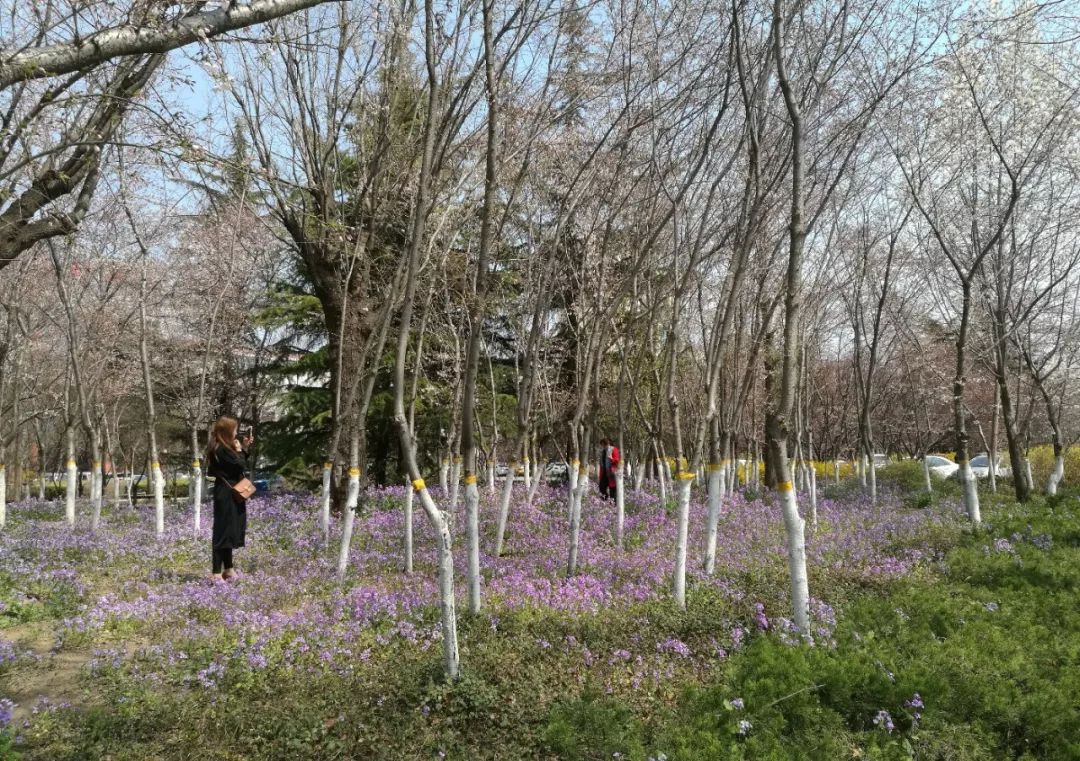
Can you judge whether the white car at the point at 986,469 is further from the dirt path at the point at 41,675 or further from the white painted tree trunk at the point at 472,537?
the dirt path at the point at 41,675

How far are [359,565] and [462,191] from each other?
4761mm

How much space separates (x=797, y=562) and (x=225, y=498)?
5.59 m

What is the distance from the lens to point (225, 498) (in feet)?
24.5

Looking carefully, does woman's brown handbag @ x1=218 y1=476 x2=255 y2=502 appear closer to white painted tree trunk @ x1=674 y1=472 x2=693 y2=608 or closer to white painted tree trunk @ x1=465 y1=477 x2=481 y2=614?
white painted tree trunk @ x1=465 y1=477 x2=481 y2=614

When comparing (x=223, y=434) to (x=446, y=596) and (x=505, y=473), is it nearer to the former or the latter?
(x=446, y=596)

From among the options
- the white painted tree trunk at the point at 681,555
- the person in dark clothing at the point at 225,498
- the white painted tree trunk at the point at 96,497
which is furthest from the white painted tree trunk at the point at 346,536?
the white painted tree trunk at the point at 96,497

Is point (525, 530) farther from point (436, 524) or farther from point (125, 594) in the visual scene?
point (436, 524)

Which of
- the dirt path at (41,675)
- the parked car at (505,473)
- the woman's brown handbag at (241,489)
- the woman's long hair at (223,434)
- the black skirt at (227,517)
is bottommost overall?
the dirt path at (41,675)

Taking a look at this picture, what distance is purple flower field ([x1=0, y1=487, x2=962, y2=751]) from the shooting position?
→ 16.8ft

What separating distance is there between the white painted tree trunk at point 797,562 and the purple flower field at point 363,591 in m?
0.20

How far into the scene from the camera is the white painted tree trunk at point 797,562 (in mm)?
5312

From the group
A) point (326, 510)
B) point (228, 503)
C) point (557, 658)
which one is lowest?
point (557, 658)

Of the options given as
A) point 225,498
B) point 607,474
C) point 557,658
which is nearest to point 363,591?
point 225,498

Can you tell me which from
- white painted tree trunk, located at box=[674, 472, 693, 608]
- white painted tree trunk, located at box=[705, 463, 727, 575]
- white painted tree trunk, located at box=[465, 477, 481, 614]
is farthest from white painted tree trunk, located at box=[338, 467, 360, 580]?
white painted tree trunk, located at box=[705, 463, 727, 575]
